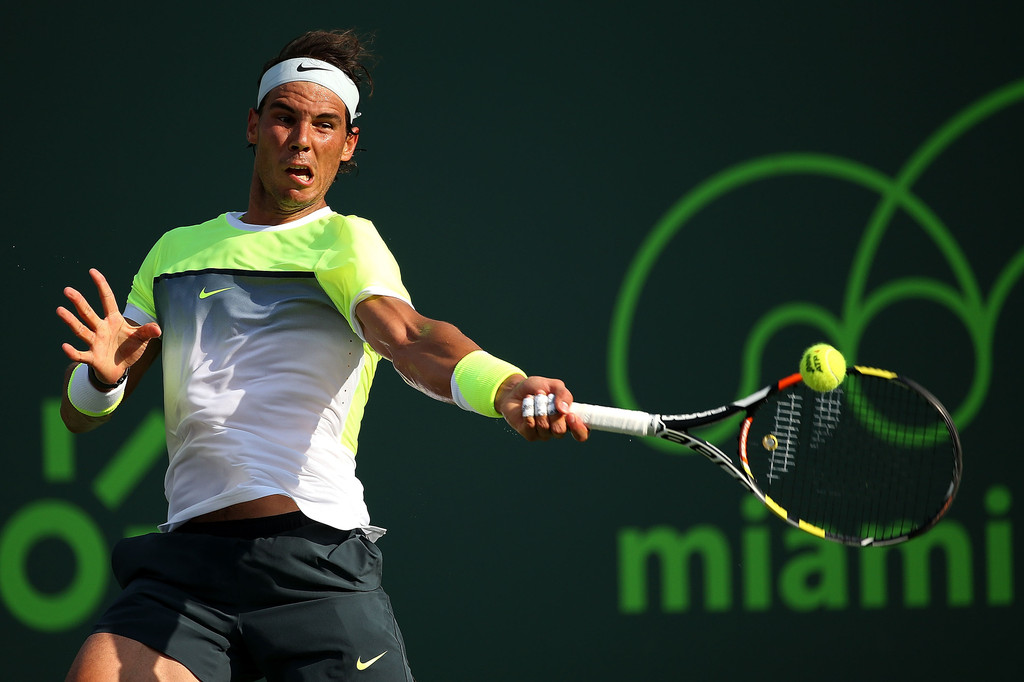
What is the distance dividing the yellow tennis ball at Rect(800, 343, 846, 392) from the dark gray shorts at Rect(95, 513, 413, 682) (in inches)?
34.2

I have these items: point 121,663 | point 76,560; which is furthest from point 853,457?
point 121,663

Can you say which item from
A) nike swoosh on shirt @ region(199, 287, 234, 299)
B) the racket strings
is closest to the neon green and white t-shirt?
nike swoosh on shirt @ region(199, 287, 234, 299)

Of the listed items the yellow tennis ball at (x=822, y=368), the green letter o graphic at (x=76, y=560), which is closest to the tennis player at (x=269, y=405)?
the yellow tennis ball at (x=822, y=368)

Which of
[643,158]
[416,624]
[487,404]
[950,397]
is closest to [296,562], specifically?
[487,404]

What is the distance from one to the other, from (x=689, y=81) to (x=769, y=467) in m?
1.38

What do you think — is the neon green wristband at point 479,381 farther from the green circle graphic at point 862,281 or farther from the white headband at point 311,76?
the green circle graphic at point 862,281

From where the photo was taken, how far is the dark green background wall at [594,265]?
336cm

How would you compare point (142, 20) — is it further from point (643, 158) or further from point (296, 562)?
point (296, 562)

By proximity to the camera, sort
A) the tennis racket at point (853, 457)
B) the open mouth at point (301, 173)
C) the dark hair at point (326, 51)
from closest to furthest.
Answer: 1. the open mouth at point (301, 173)
2. the dark hair at point (326, 51)
3. the tennis racket at point (853, 457)

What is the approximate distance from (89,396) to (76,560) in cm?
137

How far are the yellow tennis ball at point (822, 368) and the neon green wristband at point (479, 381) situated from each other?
542mm

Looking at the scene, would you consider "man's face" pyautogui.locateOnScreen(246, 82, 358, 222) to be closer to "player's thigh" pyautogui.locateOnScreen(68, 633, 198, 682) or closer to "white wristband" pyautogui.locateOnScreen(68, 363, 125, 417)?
"white wristband" pyautogui.locateOnScreen(68, 363, 125, 417)

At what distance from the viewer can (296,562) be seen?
1.90 m

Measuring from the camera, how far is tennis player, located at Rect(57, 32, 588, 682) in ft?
6.11
